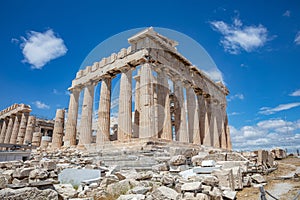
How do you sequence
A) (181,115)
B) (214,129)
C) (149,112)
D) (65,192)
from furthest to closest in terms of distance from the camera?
1. (214,129)
2. (181,115)
3. (149,112)
4. (65,192)

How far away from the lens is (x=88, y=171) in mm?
7293

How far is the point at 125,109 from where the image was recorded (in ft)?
63.6

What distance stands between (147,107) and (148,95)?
1.01m

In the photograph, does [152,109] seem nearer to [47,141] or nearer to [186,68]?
[186,68]

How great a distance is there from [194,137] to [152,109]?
8.47 m

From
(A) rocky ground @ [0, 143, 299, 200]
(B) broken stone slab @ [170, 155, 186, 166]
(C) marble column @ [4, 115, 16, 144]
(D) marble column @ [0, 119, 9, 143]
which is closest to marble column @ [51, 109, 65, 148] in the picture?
(C) marble column @ [4, 115, 16, 144]

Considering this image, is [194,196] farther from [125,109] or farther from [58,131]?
[58,131]

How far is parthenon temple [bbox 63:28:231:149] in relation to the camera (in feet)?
61.1

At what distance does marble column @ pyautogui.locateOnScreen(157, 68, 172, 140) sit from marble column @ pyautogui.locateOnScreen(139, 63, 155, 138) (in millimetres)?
1648

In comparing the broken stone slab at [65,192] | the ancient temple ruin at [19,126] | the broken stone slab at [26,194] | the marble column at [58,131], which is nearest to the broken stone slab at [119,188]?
the broken stone slab at [65,192]

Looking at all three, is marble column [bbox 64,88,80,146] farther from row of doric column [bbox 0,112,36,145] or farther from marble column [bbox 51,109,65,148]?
row of doric column [bbox 0,112,36,145]

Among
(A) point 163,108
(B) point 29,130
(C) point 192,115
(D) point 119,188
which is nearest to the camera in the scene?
(D) point 119,188

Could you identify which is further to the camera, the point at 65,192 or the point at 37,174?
the point at 37,174

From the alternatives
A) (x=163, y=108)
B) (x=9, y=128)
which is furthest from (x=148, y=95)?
(x=9, y=128)
